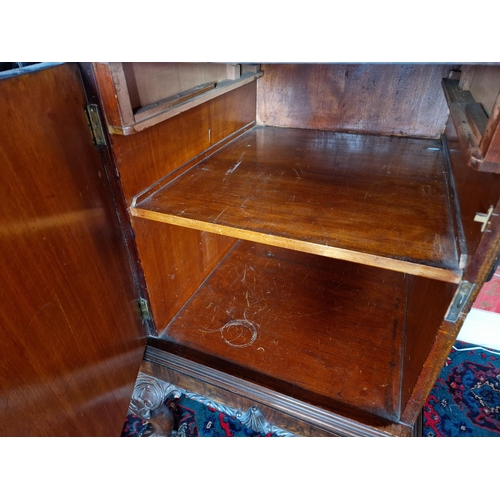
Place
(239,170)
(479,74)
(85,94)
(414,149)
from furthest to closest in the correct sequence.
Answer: (414,149) < (239,170) < (479,74) < (85,94)

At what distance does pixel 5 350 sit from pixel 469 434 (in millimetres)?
1136

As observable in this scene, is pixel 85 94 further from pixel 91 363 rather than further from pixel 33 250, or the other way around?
pixel 91 363

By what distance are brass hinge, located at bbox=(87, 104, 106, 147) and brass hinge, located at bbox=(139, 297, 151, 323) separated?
1.22ft

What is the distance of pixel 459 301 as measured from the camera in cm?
51

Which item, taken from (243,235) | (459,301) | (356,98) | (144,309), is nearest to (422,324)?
(459,301)

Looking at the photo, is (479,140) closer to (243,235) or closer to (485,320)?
(243,235)

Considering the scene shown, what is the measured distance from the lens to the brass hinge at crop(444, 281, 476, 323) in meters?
0.50

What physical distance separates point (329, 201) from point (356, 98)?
56cm

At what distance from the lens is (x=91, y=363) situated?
1.79 ft

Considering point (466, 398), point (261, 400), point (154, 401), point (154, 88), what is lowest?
point (466, 398)

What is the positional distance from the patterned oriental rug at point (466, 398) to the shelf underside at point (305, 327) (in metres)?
0.32

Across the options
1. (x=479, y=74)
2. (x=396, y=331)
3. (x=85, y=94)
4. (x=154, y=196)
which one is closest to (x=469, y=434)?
(x=396, y=331)

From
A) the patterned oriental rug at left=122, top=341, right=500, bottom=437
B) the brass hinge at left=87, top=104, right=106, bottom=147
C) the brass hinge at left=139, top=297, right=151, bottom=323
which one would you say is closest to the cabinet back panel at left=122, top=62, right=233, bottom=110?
the brass hinge at left=87, top=104, right=106, bottom=147

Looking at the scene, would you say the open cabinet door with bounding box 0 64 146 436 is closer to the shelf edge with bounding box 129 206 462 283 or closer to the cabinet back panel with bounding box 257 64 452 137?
the shelf edge with bounding box 129 206 462 283
